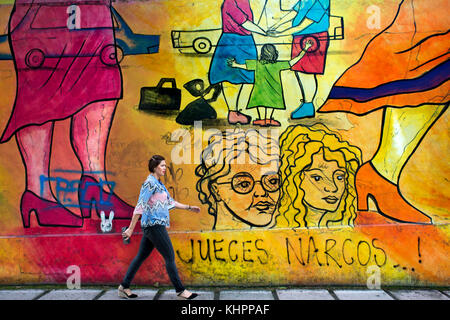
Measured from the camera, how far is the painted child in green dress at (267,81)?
5.49 metres

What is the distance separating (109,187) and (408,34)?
458 cm

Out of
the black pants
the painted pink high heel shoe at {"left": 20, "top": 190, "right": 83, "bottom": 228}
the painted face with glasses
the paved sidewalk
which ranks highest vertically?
the painted face with glasses

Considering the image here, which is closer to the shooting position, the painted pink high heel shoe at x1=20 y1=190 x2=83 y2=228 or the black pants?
the black pants

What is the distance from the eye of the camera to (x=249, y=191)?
5.46 meters

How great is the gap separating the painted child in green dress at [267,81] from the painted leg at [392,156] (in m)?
1.40

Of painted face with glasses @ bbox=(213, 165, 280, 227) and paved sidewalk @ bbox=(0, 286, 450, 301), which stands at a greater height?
painted face with glasses @ bbox=(213, 165, 280, 227)

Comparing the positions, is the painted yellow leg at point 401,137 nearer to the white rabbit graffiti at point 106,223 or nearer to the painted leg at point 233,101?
the painted leg at point 233,101

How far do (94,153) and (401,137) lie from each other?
4.19 meters

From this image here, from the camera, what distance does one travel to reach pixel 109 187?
18.1 ft

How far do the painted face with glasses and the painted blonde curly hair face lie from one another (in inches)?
5.5

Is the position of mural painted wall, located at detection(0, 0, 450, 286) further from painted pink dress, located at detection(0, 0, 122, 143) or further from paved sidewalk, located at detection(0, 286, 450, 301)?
paved sidewalk, located at detection(0, 286, 450, 301)

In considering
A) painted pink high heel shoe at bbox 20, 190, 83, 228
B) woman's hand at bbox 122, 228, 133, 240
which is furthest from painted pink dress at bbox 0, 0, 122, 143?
woman's hand at bbox 122, 228, 133, 240

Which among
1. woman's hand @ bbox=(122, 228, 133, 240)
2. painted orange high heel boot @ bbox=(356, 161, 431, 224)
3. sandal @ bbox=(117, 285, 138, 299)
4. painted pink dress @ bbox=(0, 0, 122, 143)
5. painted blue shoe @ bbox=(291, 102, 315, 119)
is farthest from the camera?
painted pink dress @ bbox=(0, 0, 122, 143)

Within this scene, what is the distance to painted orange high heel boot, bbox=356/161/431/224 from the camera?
5.33m
